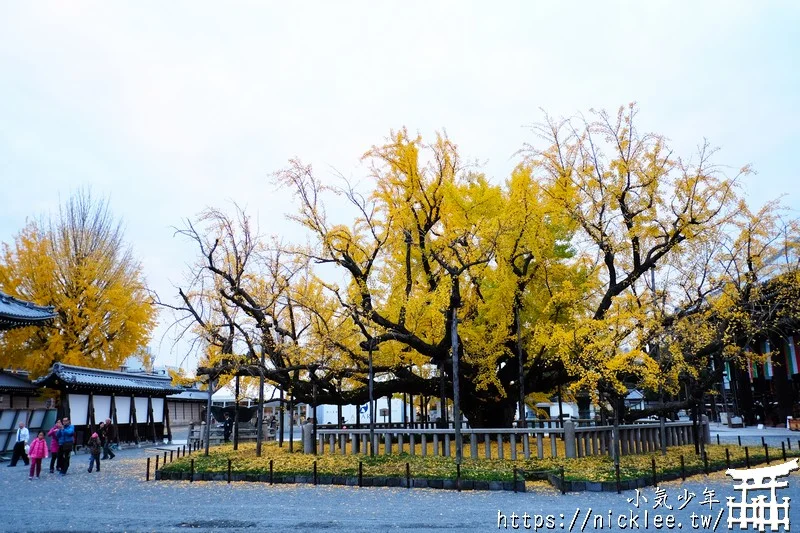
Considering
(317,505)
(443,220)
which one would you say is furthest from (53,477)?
(443,220)

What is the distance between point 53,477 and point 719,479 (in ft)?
63.1

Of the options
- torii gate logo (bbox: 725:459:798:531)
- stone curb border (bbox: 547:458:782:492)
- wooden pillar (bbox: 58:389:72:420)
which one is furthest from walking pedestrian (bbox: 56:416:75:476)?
torii gate logo (bbox: 725:459:798:531)

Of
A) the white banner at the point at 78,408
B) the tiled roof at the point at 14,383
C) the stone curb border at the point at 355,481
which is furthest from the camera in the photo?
the white banner at the point at 78,408

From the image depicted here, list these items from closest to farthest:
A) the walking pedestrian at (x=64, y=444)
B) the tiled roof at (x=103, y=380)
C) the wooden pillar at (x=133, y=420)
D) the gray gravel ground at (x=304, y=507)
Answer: the gray gravel ground at (x=304, y=507) < the walking pedestrian at (x=64, y=444) < the tiled roof at (x=103, y=380) < the wooden pillar at (x=133, y=420)

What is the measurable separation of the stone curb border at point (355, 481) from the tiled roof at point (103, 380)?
12.9 metres

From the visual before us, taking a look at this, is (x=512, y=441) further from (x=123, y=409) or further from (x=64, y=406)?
(x=123, y=409)

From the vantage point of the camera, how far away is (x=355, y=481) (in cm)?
1625

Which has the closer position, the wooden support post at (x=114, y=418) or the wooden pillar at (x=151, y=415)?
the wooden support post at (x=114, y=418)

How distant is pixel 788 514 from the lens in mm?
10469

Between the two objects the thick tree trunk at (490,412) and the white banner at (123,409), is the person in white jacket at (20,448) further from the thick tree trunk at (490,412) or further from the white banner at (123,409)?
the thick tree trunk at (490,412)

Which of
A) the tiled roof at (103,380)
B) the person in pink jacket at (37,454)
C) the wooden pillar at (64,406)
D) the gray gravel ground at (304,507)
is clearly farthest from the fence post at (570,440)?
the wooden pillar at (64,406)

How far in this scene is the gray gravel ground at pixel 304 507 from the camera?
10805 millimetres

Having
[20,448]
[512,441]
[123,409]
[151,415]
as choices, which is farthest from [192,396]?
[512,441]

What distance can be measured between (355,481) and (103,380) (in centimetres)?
1998
